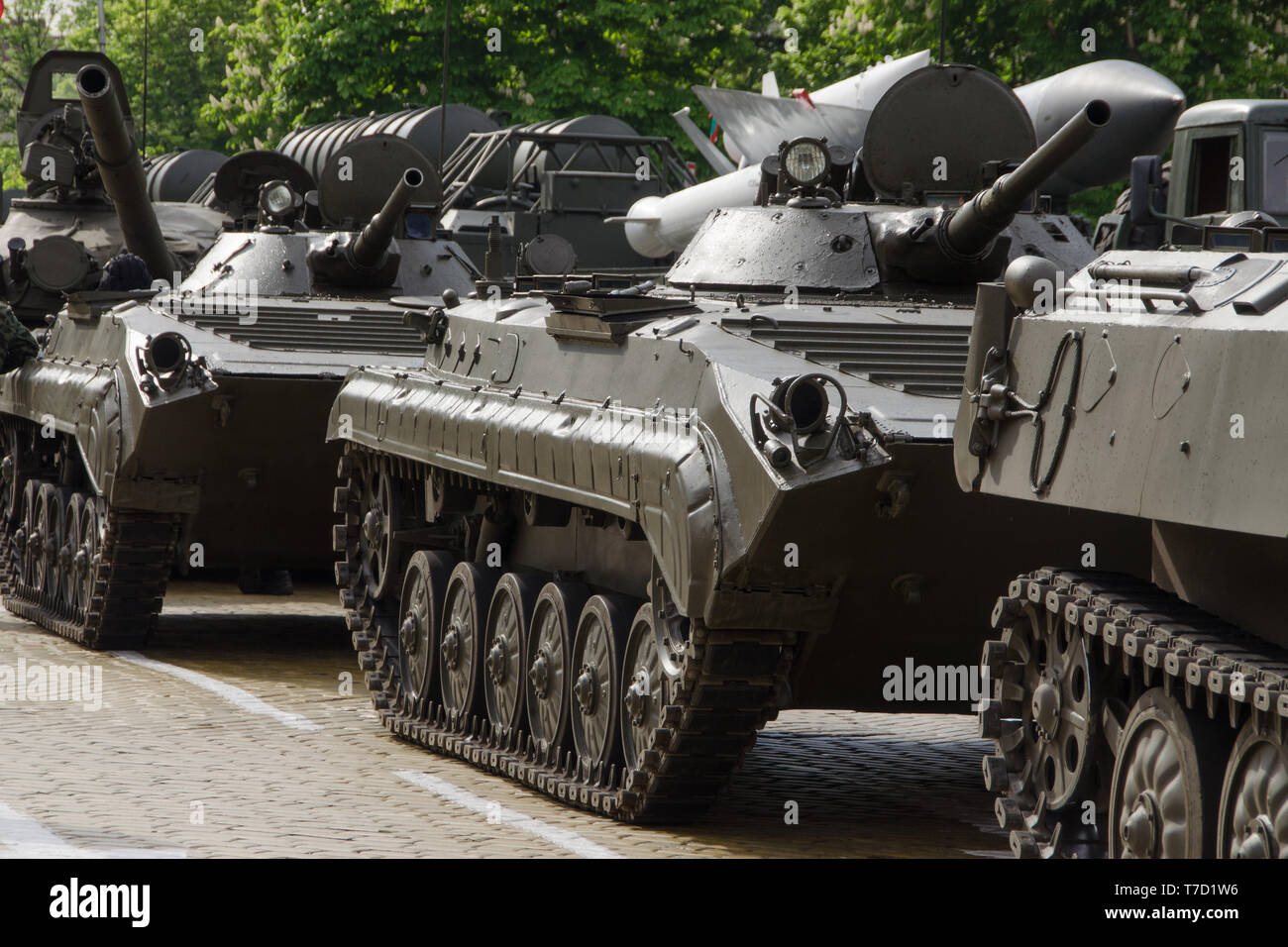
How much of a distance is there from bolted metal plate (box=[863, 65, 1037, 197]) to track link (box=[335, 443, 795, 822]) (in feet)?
10.7

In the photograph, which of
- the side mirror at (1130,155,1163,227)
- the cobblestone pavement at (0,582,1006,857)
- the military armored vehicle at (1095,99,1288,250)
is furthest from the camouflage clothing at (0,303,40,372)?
the side mirror at (1130,155,1163,227)

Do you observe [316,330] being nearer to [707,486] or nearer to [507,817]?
[507,817]

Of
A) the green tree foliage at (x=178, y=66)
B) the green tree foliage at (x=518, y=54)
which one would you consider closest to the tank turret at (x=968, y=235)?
the green tree foliage at (x=518, y=54)

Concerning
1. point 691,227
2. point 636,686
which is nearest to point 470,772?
point 636,686

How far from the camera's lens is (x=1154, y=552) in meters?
6.52

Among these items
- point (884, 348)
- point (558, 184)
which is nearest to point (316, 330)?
point (884, 348)

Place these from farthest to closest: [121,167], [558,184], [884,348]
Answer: [558,184] < [121,167] < [884,348]

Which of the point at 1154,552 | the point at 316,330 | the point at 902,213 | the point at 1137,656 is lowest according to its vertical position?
the point at 1137,656

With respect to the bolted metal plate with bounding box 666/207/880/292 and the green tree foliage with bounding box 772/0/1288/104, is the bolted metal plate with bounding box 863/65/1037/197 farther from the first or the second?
the green tree foliage with bounding box 772/0/1288/104

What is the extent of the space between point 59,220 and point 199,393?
27.7 feet

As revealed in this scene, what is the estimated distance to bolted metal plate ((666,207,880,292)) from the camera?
401 inches
